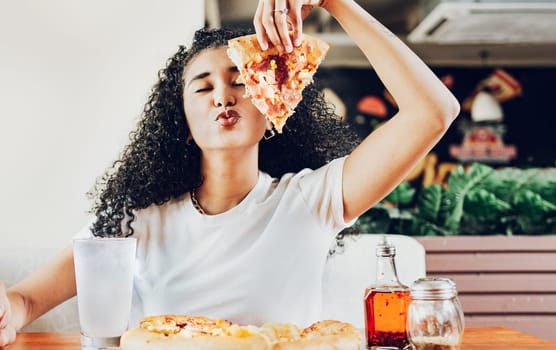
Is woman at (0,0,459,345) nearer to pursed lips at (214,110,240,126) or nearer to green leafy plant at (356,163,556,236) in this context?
pursed lips at (214,110,240,126)

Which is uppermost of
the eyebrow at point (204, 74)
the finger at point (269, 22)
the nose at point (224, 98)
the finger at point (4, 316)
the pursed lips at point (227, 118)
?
the finger at point (269, 22)

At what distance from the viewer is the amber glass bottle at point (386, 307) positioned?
1056 mm

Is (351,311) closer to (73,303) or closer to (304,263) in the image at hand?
(304,263)

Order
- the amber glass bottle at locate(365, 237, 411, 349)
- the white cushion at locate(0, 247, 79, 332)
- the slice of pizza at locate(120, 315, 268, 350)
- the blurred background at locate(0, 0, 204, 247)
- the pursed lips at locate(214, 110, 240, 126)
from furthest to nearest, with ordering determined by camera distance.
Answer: the blurred background at locate(0, 0, 204, 247)
the white cushion at locate(0, 247, 79, 332)
the pursed lips at locate(214, 110, 240, 126)
the amber glass bottle at locate(365, 237, 411, 349)
the slice of pizza at locate(120, 315, 268, 350)

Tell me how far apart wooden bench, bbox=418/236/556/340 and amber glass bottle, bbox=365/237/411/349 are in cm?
200

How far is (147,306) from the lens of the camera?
4.93ft

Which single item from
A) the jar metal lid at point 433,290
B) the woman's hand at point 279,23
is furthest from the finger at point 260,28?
the jar metal lid at point 433,290

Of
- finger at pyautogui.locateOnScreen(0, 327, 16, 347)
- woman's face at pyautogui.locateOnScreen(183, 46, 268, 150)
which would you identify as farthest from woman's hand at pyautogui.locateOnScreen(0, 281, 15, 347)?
woman's face at pyautogui.locateOnScreen(183, 46, 268, 150)

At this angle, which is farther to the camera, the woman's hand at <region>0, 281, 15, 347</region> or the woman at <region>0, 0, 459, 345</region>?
the woman at <region>0, 0, 459, 345</region>

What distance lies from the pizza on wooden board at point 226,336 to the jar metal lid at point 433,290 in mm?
114

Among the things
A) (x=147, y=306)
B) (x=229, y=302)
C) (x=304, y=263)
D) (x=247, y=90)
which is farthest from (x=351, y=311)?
(x=247, y=90)

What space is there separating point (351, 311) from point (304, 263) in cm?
29

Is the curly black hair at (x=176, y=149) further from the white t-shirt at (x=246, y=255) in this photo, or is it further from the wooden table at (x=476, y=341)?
the wooden table at (x=476, y=341)

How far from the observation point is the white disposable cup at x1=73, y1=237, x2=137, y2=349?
3.52ft
